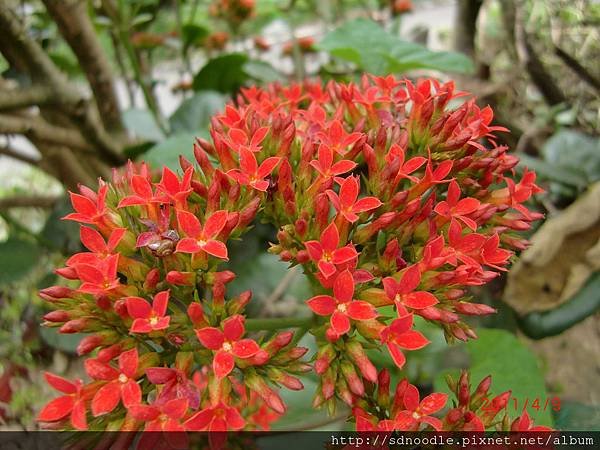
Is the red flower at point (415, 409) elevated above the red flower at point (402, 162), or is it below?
below

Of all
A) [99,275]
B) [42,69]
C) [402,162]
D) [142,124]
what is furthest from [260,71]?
[99,275]

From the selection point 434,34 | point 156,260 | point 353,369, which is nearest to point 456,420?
point 353,369

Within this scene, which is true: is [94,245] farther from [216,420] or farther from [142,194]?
[216,420]

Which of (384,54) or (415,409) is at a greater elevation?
(384,54)

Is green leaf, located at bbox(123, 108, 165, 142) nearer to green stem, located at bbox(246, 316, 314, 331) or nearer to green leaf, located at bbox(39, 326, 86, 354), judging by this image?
green leaf, located at bbox(39, 326, 86, 354)

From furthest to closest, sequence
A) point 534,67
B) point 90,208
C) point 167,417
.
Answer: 1. point 534,67
2. point 90,208
3. point 167,417

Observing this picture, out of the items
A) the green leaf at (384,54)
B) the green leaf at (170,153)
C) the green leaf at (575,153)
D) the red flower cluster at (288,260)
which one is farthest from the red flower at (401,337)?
the green leaf at (575,153)

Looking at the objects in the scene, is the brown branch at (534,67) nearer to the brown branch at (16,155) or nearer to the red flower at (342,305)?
the red flower at (342,305)
